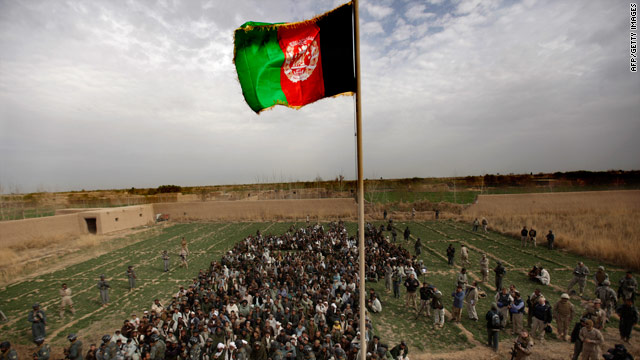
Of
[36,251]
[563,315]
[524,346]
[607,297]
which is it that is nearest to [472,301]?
[563,315]

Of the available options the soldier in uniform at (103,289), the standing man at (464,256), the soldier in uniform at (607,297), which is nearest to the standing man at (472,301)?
the soldier in uniform at (607,297)

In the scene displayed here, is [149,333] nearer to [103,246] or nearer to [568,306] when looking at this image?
[568,306]

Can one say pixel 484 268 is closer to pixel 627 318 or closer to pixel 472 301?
pixel 472 301

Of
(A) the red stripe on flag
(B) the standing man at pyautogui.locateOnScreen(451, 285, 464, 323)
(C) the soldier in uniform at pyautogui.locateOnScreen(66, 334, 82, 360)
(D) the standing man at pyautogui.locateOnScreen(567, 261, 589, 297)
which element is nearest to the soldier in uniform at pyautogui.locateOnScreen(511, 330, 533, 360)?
(B) the standing man at pyautogui.locateOnScreen(451, 285, 464, 323)

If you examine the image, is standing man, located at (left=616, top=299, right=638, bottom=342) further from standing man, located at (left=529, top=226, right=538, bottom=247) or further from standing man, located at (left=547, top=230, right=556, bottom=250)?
standing man, located at (left=529, top=226, right=538, bottom=247)

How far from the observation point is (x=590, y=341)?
6.94 metres

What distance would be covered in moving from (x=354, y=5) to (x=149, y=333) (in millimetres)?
9682

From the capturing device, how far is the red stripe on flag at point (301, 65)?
488 cm

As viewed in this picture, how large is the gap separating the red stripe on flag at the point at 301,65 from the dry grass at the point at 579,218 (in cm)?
2043

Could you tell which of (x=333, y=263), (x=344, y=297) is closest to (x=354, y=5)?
(x=344, y=297)

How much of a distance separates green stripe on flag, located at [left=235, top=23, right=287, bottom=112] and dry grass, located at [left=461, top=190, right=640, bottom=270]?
21.0m

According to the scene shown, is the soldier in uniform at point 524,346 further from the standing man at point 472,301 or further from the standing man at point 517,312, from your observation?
the standing man at point 472,301

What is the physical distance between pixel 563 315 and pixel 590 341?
194 cm

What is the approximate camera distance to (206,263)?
1844cm
